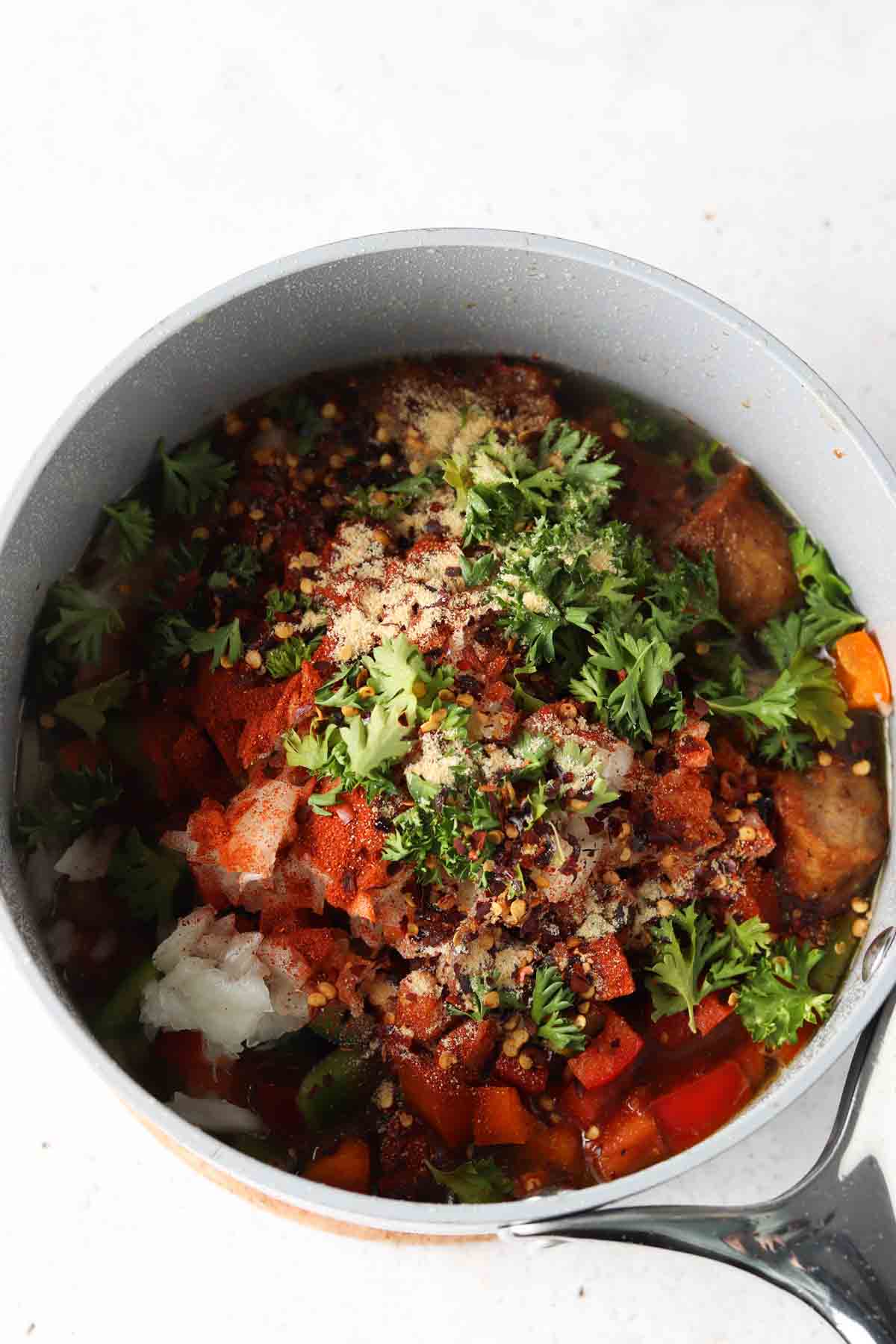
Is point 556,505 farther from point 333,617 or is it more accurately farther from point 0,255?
point 0,255

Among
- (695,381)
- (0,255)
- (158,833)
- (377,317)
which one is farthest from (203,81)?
(158,833)

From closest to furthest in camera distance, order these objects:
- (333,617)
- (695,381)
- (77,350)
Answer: (333,617), (695,381), (77,350)

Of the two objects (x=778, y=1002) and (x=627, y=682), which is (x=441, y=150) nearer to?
(x=627, y=682)

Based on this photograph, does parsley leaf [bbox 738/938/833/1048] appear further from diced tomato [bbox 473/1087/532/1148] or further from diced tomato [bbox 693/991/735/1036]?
diced tomato [bbox 473/1087/532/1148]

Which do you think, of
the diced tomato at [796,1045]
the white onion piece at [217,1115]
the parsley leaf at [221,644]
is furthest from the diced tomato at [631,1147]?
the parsley leaf at [221,644]

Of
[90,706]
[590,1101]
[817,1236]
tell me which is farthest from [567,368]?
[817,1236]

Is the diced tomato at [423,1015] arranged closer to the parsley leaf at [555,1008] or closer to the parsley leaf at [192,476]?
the parsley leaf at [555,1008]
